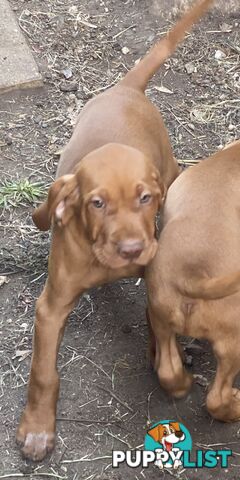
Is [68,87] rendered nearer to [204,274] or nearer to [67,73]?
[67,73]

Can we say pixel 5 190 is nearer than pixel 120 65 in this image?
Yes

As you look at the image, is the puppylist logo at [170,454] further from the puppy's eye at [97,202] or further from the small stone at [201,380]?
the puppy's eye at [97,202]

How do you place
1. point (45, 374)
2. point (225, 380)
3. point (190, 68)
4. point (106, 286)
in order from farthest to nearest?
1. point (190, 68)
2. point (106, 286)
3. point (45, 374)
4. point (225, 380)

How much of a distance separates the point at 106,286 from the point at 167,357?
1037mm

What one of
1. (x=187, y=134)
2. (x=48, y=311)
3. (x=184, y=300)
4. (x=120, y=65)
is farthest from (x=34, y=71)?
(x=184, y=300)

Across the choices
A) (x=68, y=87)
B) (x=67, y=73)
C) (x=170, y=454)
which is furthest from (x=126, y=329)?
(x=67, y=73)

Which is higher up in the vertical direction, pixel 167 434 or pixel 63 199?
pixel 63 199

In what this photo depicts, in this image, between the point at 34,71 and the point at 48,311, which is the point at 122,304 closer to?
the point at 48,311

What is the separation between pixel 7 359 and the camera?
4770mm

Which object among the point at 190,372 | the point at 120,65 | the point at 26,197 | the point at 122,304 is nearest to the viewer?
the point at 190,372

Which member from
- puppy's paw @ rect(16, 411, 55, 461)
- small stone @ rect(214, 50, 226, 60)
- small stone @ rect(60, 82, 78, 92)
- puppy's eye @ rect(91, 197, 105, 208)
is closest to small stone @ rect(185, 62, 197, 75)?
small stone @ rect(214, 50, 226, 60)

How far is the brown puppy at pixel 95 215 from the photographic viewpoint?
12.8 feet

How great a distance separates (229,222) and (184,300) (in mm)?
379

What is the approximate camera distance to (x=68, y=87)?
6.46 m
